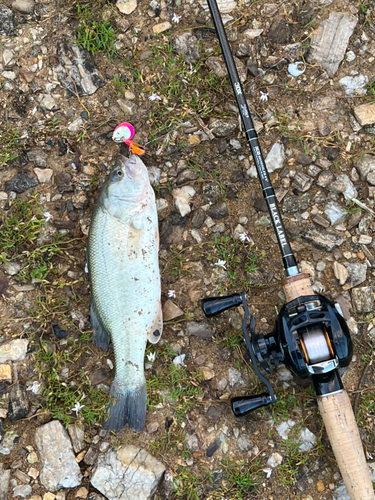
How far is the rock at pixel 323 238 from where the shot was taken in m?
3.79

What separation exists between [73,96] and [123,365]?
2.52 metres

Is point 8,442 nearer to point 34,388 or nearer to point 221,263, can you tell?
point 34,388

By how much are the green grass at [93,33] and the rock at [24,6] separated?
0.47m

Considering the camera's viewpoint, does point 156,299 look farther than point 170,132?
No

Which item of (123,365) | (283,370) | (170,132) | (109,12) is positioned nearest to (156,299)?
(123,365)

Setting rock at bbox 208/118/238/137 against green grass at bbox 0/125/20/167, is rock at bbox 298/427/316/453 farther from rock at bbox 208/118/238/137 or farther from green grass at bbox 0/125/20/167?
green grass at bbox 0/125/20/167

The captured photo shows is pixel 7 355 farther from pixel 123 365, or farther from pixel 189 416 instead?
pixel 189 416

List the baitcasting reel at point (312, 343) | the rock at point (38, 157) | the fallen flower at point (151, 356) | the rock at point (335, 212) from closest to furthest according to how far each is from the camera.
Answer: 1. the baitcasting reel at point (312, 343)
2. the fallen flower at point (151, 356)
3. the rock at point (335, 212)
4. the rock at point (38, 157)

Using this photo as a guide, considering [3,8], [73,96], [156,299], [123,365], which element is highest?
[3,8]

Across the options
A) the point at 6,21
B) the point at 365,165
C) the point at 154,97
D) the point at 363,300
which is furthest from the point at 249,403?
the point at 6,21

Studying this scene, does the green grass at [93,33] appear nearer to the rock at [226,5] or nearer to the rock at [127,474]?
the rock at [226,5]

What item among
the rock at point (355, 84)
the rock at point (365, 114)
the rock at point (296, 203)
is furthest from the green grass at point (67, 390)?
the rock at point (355, 84)

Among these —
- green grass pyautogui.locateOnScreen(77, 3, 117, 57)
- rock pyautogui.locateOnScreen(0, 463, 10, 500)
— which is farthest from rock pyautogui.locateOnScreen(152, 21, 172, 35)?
rock pyautogui.locateOnScreen(0, 463, 10, 500)

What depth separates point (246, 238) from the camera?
12.5ft
